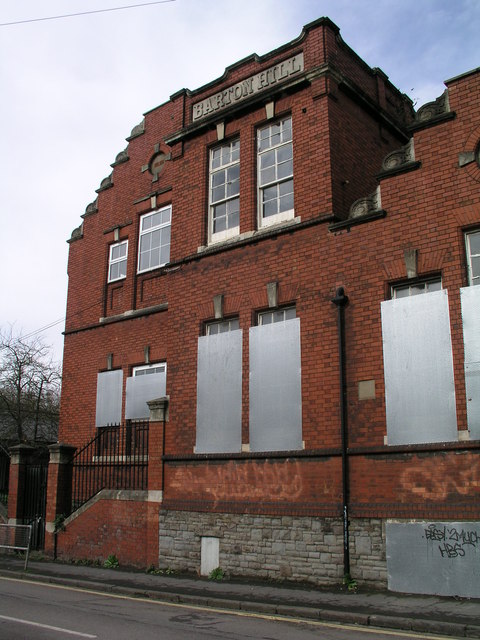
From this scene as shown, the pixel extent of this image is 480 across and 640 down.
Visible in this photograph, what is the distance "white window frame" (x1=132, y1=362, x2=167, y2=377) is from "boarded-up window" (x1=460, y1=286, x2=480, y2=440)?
8.93 m

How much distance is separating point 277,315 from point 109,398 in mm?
7247

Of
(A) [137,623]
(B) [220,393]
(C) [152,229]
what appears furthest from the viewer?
(C) [152,229]

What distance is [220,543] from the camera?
12.1m

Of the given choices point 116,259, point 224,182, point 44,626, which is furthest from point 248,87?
point 44,626

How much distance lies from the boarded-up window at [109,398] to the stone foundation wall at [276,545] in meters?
4.90

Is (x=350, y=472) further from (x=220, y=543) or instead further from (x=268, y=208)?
(x=268, y=208)

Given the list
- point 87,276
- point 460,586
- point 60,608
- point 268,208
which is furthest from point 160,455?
point 87,276

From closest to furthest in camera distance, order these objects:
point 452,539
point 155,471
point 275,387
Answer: point 452,539 → point 275,387 → point 155,471

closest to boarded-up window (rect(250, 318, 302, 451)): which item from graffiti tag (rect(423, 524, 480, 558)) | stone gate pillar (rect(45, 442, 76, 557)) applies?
graffiti tag (rect(423, 524, 480, 558))

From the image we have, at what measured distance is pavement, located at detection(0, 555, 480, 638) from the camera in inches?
308

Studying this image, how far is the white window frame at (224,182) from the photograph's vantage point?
1402 centimetres

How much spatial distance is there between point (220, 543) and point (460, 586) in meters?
4.71

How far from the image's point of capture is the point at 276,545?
11258 mm

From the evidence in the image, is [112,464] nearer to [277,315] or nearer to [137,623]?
[277,315]
